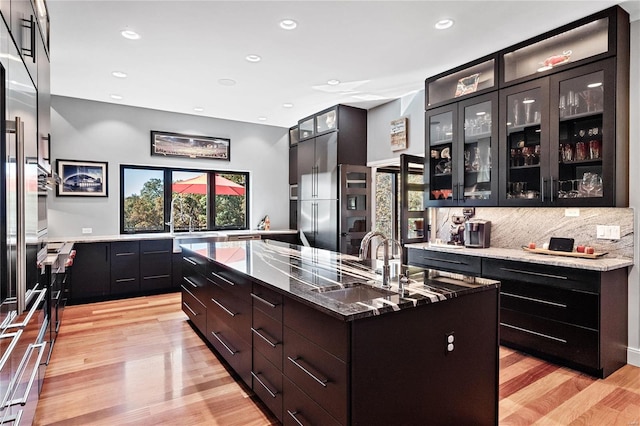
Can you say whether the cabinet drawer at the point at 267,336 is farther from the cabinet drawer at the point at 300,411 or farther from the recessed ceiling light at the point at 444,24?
the recessed ceiling light at the point at 444,24

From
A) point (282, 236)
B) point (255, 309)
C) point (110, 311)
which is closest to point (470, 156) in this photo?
point (255, 309)

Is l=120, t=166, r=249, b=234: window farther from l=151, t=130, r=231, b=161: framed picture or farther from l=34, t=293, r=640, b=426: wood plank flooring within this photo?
l=34, t=293, r=640, b=426: wood plank flooring

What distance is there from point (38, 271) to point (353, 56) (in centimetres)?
327

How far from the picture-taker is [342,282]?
216 centimetres

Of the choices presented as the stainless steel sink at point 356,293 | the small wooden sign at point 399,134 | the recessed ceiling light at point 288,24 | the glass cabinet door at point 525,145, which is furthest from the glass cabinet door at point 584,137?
the recessed ceiling light at point 288,24

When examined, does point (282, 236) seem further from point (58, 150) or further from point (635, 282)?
point (635, 282)

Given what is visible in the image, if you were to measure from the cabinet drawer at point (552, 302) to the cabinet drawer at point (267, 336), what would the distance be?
2.25 metres

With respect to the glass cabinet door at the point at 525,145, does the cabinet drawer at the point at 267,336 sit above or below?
below

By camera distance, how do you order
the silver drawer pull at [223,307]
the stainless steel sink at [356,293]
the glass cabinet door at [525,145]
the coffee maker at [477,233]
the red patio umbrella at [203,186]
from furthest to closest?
the red patio umbrella at [203,186] < the coffee maker at [477,233] < the glass cabinet door at [525,145] < the silver drawer pull at [223,307] < the stainless steel sink at [356,293]

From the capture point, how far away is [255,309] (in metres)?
2.35

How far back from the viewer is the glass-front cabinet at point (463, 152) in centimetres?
381

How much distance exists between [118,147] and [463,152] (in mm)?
5032

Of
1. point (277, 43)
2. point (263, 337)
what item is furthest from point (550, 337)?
point (277, 43)

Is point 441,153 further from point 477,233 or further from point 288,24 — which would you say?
point 288,24
